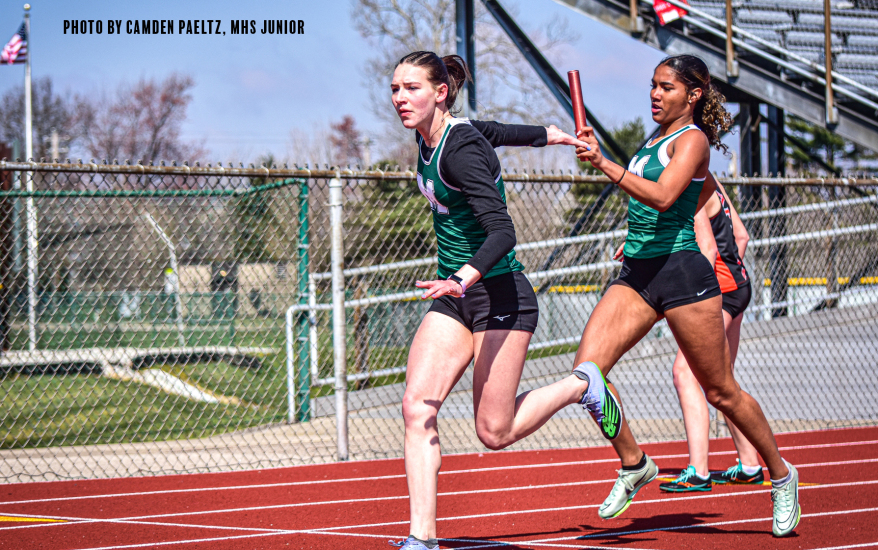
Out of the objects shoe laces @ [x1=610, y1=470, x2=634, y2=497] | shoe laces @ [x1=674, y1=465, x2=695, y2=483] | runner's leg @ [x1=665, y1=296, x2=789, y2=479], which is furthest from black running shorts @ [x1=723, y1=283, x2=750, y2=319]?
shoe laces @ [x1=610, y1=470, x2=634, y2=497]

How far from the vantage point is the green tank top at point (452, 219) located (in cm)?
327

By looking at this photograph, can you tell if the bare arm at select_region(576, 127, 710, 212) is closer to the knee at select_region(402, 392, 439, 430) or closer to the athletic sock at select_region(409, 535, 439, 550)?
the knee at select_region(402, 392, 439, 430)

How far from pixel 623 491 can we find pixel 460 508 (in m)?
1.30

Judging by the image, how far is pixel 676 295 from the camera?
388cm

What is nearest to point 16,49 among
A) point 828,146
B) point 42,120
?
point 42,120

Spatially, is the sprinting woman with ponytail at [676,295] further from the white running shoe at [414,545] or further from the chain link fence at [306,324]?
the chain link fence at [306,324]

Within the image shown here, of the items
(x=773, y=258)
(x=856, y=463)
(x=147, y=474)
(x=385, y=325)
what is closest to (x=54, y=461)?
(x=147, y=474)

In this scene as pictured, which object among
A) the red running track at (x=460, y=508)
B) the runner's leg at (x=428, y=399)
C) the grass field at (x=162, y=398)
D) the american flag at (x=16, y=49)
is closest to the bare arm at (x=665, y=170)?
the runner's leg at (x=428, y=399)

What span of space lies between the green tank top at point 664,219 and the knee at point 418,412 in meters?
1.49

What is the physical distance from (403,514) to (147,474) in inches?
101

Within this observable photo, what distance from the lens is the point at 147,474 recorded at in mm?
6336

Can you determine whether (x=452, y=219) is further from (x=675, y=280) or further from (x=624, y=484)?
(x=624, y=484)

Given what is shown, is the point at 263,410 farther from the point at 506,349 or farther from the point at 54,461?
the point at 506,349

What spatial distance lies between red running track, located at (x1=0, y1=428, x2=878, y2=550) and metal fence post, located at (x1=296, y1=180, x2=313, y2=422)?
1.90 meters
